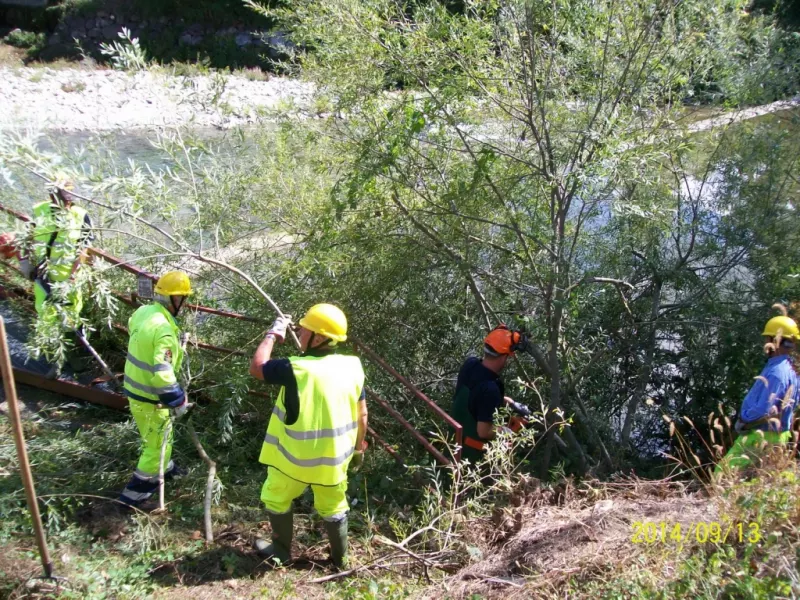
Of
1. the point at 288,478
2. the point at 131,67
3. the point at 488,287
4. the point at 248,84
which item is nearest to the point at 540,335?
the point at 488,287

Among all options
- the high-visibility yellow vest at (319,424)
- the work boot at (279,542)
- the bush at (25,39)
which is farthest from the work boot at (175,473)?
the bush at (25,39)

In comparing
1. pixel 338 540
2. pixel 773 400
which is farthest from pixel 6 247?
pixel 773 400

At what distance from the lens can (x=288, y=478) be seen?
3.98m

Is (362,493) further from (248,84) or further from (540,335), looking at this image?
(248,84)

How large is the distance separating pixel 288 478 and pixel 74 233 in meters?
1.98

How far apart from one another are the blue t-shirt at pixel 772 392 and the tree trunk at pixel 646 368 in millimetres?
1681

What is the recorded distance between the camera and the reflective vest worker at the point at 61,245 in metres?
3.95

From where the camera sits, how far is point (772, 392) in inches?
178

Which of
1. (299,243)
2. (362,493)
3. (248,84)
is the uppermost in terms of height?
(248,84)

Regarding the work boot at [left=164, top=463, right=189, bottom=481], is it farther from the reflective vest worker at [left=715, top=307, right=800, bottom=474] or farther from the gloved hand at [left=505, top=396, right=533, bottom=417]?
the reflective vest worker at [left=715, top=307, right=800, bottom=474]

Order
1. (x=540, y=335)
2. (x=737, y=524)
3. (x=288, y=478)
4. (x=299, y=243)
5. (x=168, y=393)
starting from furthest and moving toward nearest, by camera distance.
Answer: (x=299, y=243) < (x=540, y=335) < (x=168, y=393) < (x=288, y=478) < (x=737, y=524)

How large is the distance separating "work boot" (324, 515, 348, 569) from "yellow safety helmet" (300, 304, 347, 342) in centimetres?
113

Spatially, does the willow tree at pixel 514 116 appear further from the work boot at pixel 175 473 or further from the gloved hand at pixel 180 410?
Result: the work boot at pixel 175 473

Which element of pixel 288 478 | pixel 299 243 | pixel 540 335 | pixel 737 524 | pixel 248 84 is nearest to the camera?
pixel 737 524
